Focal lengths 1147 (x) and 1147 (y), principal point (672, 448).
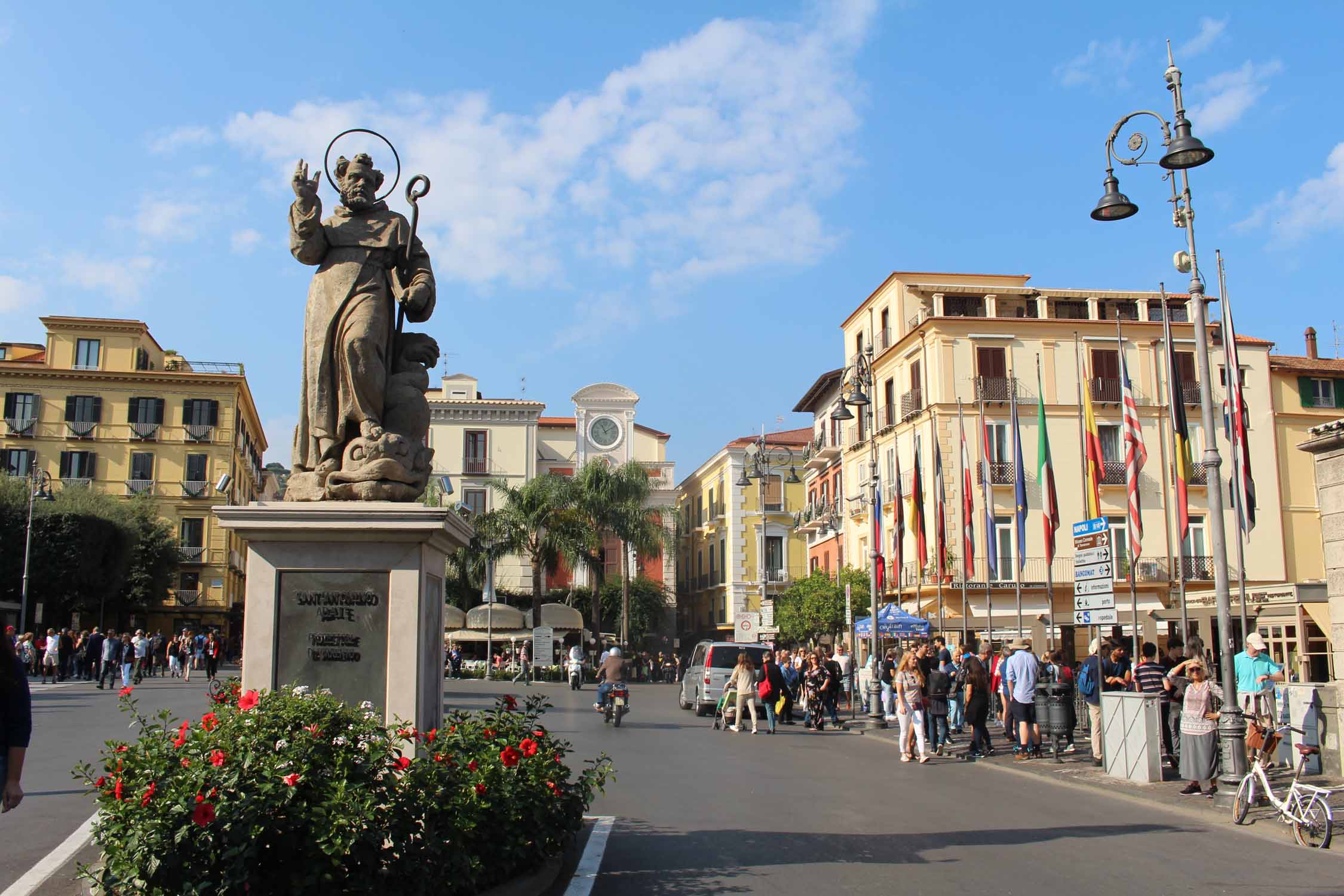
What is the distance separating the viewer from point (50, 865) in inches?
306

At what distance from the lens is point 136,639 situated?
1391 inches

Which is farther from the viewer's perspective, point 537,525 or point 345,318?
point 537,525

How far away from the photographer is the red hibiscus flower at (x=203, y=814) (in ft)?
17.0

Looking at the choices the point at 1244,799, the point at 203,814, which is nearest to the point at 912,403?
the point at 1244,799

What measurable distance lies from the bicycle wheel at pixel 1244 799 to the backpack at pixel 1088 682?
6.10 meters

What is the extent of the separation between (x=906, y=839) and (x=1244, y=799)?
363 cm

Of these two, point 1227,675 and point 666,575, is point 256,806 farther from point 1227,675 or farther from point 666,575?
point 666,575

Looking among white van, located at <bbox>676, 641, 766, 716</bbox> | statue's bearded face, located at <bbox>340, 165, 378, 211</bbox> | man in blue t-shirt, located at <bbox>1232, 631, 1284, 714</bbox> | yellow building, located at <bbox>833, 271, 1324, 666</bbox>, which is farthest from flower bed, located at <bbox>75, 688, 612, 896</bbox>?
yellow building, located at <bbox>833, 271, 1324, 666</bbox>

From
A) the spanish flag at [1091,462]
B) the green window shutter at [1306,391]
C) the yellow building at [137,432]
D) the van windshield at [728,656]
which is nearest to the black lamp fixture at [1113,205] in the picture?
the spanish flag at [1091,462]

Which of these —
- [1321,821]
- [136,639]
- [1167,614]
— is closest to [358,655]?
[1321,821]

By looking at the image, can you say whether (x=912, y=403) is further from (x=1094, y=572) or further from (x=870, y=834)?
(x=870, y=834)

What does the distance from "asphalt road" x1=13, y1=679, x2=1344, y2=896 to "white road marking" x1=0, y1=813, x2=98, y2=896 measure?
0.12 meters

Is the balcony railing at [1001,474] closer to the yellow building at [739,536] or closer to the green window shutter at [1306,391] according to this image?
the green window shutter at [1306,391]

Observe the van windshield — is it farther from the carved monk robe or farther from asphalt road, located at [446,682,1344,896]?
the carved monk robe
